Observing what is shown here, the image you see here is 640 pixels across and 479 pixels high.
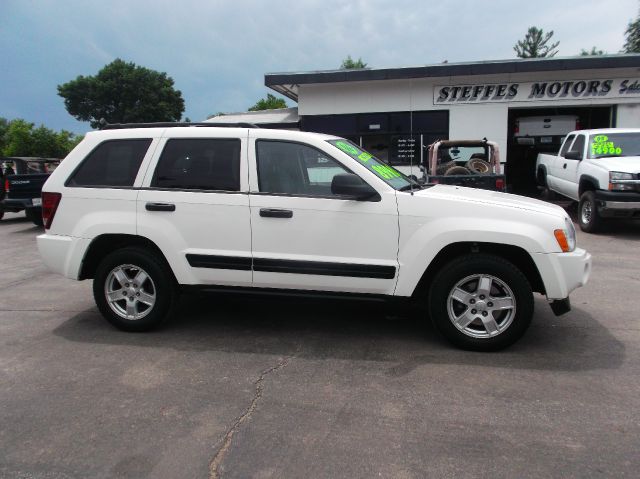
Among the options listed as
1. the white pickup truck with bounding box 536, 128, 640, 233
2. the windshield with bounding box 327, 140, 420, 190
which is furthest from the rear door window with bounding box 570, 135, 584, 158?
the windshield with bounding box 327, 140, 420, 190

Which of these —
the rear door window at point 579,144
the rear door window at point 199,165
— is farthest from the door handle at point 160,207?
the rear door window at point 579,144

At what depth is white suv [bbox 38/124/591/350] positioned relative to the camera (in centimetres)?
408

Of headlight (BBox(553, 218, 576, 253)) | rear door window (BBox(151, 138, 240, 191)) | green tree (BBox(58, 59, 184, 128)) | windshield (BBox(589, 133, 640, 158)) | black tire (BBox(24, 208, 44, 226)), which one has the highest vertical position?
green tree (BBox(58, 59, 184, 128))

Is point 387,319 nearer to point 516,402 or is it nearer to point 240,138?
point 516,402

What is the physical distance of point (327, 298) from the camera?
4398mm

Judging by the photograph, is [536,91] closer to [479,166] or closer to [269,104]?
[479,166]

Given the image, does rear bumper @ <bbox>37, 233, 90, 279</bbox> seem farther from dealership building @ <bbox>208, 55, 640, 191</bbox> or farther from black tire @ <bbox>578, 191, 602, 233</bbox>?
dealership building @ <bbox>208, 55, 640, 191</bbox>

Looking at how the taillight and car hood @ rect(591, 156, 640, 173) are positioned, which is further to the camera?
car hood @ rect(591, 156, 640, 173)

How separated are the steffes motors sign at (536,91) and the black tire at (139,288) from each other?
499 inches

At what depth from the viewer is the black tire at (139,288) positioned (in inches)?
183

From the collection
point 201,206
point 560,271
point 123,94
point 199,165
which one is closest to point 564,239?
point 560,271

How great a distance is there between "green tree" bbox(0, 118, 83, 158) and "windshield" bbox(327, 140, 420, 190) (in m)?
37.8

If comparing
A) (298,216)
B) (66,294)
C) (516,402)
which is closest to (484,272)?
(516,402)

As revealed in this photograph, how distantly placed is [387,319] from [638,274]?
3.92 metres
